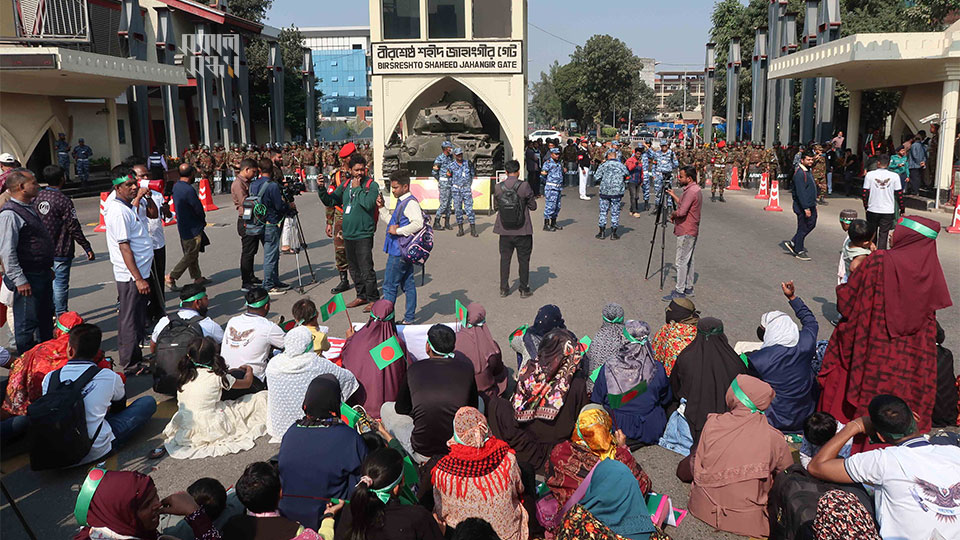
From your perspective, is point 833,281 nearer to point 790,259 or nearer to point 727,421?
point 790,259

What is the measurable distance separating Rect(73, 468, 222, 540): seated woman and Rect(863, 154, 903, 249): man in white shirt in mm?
9915

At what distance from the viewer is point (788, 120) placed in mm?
28828

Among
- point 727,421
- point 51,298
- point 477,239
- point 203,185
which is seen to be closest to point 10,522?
point 51,298

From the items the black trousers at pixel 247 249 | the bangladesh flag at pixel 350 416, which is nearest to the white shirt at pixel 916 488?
the bangladesh flag at pixel 350 416

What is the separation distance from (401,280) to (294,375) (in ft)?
11.1

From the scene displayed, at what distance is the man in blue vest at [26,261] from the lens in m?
6.77

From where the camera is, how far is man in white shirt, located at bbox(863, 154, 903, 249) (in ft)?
33.1

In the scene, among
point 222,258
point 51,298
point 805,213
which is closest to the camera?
point 51,298

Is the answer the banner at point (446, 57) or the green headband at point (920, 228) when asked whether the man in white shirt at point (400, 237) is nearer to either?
the green headband at point (920, 228)

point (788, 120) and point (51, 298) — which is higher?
point (788, 120)

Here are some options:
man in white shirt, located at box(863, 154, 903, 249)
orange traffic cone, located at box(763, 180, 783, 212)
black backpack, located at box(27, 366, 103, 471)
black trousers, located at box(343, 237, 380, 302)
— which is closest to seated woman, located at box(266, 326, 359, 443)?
black backpack, located at box(27, 366, 103, 471)

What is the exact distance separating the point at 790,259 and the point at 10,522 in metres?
Answer: 11.4

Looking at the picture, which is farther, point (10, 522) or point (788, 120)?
point (788, 120)

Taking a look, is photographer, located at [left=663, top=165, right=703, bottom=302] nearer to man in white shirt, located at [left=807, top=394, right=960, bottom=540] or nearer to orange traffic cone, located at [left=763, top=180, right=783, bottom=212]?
man in white shirt, located at [left=807, top=394, right=960, bottom=540]
